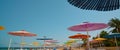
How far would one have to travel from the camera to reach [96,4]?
6.21ft

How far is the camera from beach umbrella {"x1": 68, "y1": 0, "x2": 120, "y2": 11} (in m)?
1.86

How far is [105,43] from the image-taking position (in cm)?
2858

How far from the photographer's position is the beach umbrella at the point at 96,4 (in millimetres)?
1861

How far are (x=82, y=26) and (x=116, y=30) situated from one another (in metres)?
22.1

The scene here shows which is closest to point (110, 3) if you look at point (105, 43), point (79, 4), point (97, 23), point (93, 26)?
point (79, 4)

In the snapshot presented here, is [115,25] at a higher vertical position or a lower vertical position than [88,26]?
higher

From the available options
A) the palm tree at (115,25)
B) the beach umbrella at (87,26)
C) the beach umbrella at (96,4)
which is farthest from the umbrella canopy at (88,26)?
the palm tree at (115,25)

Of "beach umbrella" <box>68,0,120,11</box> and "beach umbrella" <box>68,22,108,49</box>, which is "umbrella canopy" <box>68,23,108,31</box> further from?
"beach umbrella" <box>68,0,120,11</box>

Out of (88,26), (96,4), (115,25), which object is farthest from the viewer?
(115,25)

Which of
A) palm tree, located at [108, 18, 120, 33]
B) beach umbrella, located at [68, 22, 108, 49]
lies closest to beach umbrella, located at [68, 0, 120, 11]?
beach umbrella, located at [68, 22, 108, 49]

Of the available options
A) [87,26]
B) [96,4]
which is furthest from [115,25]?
[96,4]

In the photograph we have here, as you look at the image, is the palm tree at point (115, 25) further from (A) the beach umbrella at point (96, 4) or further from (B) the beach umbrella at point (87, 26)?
(A) the beach umbrella at point (96, 4)

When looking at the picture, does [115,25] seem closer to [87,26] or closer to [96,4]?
[87,26]

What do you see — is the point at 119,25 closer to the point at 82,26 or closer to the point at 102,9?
the point at 82,26
